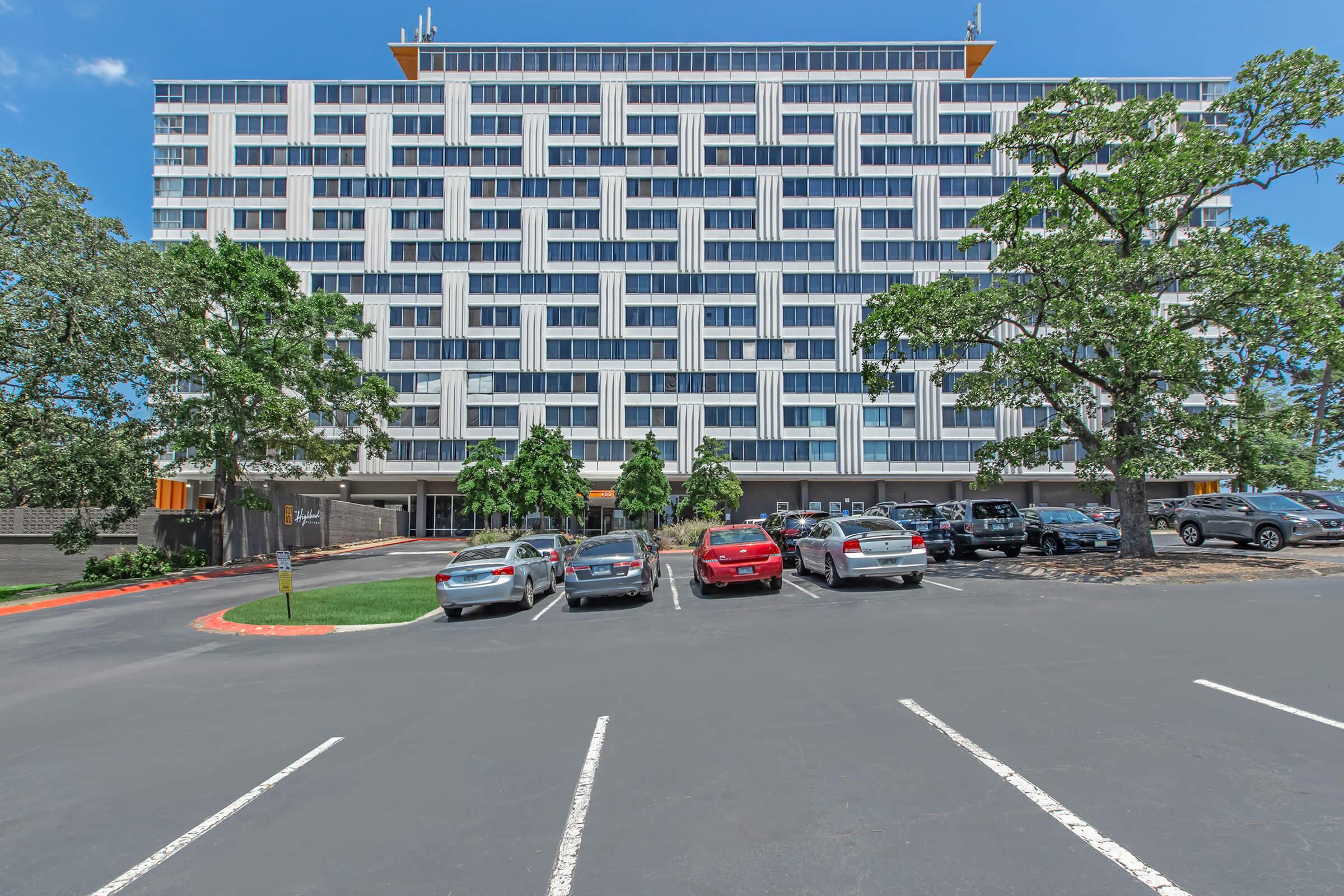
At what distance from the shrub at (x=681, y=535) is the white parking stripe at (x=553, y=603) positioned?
16144 mm

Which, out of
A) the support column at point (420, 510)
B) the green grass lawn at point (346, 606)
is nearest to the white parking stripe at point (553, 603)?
the green grass lawn at point (346, 606)

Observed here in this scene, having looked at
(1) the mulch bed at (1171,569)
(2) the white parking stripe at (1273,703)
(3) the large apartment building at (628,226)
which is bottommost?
(1) the mulch bed at (1171,569)

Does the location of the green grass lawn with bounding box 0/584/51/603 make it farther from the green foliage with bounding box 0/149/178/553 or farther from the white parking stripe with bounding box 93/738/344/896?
the white parking stripe with bounding box 93/738/344/896

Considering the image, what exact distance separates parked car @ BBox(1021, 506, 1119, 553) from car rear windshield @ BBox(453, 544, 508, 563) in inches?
591

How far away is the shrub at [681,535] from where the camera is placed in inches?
1383

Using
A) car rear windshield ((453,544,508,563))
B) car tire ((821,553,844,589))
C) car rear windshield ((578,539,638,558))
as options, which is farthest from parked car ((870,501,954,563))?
car rear windshield ((453,544,508,563))

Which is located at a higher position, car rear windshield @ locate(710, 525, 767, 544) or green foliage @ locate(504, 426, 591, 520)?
green foliage @ locate(504, 426, 591, 520)

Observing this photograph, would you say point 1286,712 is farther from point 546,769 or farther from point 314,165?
point 314,165

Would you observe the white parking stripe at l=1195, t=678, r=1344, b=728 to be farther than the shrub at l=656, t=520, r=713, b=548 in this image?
No

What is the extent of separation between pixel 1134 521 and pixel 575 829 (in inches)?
693

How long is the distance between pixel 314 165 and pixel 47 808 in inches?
2162

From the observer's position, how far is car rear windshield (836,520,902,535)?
14766mm

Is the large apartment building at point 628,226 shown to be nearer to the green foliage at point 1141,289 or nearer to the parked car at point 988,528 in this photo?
the parked car at point 988,528

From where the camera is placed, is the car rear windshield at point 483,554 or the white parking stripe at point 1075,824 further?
the car rear windshield at point 483,554
